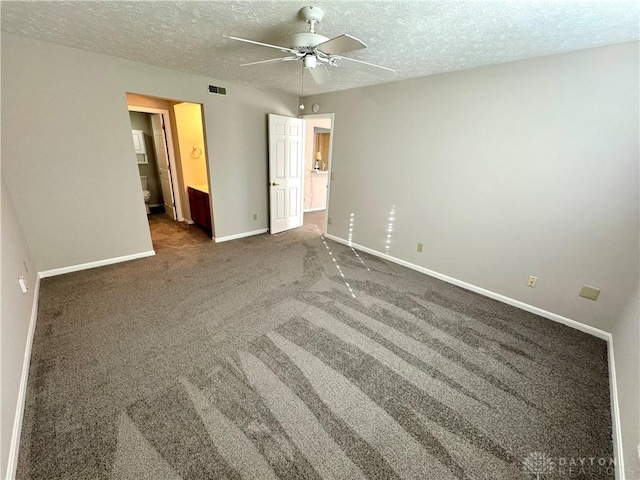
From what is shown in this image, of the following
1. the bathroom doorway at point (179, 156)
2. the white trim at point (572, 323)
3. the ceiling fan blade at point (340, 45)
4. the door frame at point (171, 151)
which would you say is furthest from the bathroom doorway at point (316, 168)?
the ceiling fan blade at point (340, 45)

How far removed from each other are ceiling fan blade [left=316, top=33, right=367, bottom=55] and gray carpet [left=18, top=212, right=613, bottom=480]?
7.06 feet

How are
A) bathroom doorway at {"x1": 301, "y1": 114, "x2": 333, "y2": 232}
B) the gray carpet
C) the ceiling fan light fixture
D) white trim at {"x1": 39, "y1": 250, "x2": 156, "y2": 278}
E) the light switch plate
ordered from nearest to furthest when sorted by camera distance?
the gray carpet < the ceiling fan light fixture < the light switch plate < white trim at {"x1": 39, "y1": 250, "x2": 156, "y2": 278} < bathroom doorway at {"x1": 301, "y1": 114, "x2": 333, "y2": 232}

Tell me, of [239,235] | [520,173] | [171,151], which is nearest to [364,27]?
[520,173]

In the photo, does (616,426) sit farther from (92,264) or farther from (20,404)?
(92,264)

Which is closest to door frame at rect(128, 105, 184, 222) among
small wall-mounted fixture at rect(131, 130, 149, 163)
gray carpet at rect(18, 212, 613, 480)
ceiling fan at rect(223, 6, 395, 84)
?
small wall-mounted fixture at rect(131, 130, 149, 163)

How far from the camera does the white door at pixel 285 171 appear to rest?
14.6 ft

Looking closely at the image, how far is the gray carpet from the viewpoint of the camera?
1.35m

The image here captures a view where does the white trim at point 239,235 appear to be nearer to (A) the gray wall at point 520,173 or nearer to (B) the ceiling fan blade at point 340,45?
(A) the gray wall at point 520,173

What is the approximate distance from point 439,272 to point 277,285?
82.1 inches

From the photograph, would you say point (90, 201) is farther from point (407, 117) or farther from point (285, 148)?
point (407, 117)

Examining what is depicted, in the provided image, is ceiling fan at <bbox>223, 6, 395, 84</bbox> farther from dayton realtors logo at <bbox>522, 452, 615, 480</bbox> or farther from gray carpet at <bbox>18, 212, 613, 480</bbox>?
dayton realtors logo at <bbox>522, 452, 615, 480</bbox>

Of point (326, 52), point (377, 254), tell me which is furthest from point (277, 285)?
point (326, 52)

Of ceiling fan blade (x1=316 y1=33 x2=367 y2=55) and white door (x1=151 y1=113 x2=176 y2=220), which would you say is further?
white door (x1=151 y1=113 x2=176 y2=220)

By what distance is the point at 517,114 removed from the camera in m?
2.51
